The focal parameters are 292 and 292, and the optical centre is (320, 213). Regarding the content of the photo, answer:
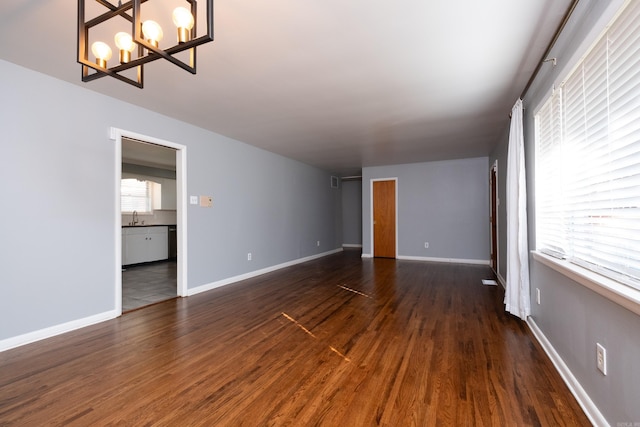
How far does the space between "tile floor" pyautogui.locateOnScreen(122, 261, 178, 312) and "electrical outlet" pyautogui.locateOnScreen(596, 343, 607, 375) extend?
424 cm

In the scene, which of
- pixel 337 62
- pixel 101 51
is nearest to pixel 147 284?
pixel 101 51

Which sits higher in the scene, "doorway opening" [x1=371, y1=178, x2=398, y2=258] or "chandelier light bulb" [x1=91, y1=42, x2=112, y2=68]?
"chandelier light bulb" [x1=91, y1=42, x2=112, y2=68]

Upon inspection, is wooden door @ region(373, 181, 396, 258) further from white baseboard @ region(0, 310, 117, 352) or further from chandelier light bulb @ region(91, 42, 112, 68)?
chandelier light bulb @ region(91, 42, 112, 68)

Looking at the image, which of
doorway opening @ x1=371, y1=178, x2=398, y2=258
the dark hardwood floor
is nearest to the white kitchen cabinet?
the dark hardwood floor

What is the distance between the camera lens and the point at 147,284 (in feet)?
15.7

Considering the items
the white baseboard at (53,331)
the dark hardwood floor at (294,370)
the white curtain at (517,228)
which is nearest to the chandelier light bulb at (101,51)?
the dark hardwood floor at (294,370)

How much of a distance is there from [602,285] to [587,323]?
44 centimetres

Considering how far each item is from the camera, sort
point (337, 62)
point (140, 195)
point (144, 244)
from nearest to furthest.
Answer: point (337, 62)
point (144, 244)
point (140, 195)

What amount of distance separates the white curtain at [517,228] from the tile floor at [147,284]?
4211 millimetres

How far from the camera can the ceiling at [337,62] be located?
73.7 inches

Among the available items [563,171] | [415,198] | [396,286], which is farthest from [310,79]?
[415,198]

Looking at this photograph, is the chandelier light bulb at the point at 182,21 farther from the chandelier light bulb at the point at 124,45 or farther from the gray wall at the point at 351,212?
the gray wall at the point at 351,212

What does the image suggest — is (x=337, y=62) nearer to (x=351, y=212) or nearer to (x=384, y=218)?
(x=384, y=218)

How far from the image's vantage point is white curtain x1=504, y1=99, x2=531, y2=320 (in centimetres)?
290
